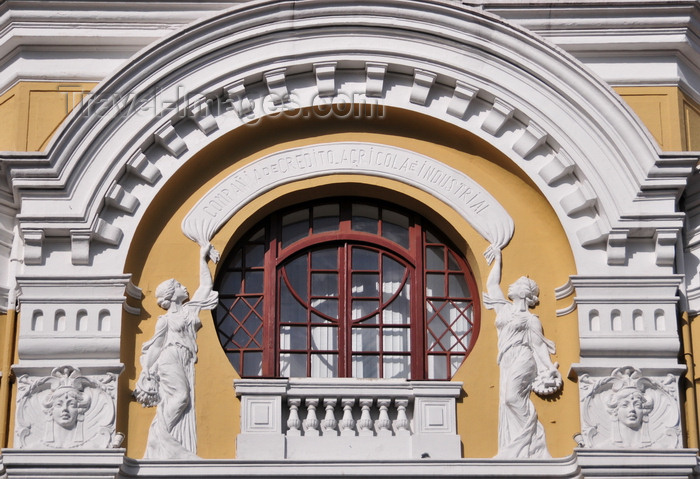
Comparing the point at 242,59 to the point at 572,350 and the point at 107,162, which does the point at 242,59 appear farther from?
the point at 572,350

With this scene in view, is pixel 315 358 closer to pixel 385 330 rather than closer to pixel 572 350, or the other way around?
pixel 385 330

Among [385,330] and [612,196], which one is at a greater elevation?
[612,196]

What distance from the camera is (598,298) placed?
714 inches

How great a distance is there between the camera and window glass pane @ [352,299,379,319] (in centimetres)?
1880

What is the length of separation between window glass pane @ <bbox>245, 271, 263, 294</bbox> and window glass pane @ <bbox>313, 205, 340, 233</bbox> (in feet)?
2.60

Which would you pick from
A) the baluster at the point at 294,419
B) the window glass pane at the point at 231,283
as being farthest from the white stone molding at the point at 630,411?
the window glass pane at the point at 231,283

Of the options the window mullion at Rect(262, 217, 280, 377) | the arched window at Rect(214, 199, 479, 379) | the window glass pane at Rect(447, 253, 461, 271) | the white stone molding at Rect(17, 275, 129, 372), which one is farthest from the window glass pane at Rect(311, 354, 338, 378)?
the white stone molding at Rect(17, 275, 129, 372)

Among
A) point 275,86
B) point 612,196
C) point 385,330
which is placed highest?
point 275,86

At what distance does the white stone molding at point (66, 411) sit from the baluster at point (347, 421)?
6.82 feet

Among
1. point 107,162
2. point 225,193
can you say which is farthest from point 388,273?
point 107,162

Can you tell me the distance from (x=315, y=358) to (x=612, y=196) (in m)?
3.30

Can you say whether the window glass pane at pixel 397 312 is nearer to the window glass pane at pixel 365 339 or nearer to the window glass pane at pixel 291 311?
the window glass pane at pixel 365 339

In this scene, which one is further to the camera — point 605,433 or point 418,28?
point 418,28

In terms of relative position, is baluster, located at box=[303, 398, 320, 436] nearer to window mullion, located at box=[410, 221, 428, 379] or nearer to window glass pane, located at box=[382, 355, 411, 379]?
window glass pane, located at box=[382, 355, 411, 379]
